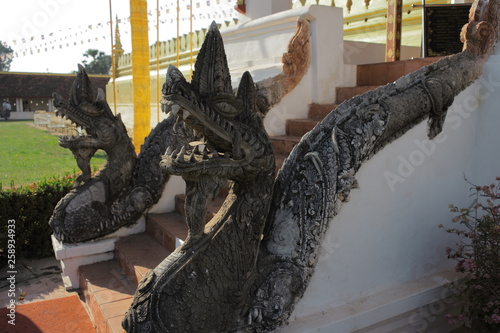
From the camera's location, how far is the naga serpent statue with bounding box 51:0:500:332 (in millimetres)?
1871

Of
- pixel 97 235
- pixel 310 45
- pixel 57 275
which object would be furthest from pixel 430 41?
pixel 57 275

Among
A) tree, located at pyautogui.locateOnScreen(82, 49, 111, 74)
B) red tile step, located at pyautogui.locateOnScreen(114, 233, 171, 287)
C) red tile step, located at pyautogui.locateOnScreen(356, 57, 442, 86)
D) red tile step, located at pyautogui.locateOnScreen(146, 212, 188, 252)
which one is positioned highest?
tree, located at pyautogui.locateOnScreen(82, 49, 111, 74)

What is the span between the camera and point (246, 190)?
2.13 meters

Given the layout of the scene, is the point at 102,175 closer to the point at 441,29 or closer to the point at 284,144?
the point at 284,144

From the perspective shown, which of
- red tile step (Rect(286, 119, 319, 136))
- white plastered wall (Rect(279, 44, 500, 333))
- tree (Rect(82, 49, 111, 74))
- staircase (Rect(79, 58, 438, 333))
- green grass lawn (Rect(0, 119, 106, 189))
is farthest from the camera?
tree (Rect(82, 49, 111, 74))

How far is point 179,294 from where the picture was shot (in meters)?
1.91

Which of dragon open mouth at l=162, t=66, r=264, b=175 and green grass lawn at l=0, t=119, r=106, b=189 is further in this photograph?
green grass lawn at l=0, t=119, r=106, b=189

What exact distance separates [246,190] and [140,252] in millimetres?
1576

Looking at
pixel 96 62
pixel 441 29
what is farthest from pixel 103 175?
pixel 96 62

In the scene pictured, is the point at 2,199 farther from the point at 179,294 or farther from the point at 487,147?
the point at 487,147

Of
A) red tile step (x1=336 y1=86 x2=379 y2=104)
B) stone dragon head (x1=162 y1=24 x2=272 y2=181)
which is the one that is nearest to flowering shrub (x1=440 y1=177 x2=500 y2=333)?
stone dragon head (x1=162 y1=24 x2=272 y2=181)

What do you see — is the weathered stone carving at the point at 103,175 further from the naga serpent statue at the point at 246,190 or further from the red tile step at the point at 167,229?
the naga serpent statue at the point at 246,190

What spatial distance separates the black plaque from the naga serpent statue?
2.75 meters

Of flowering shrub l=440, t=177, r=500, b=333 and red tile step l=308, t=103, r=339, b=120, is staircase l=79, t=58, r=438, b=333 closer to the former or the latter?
red tile step l=308, t=103, r=339, b=120
